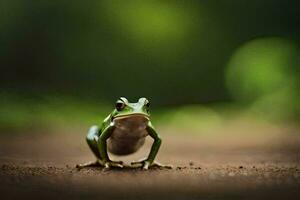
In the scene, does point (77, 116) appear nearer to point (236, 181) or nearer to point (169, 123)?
point (169, 123)

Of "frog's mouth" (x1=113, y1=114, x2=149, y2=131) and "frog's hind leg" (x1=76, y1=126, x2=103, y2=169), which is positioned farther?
"frog's hind leg" (x1=76, y1=126, x2=103, y2=169)

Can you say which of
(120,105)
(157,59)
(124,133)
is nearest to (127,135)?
(124,133)

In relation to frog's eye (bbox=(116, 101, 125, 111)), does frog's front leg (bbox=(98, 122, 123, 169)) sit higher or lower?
lower

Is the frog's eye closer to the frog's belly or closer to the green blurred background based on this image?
the frog's belly

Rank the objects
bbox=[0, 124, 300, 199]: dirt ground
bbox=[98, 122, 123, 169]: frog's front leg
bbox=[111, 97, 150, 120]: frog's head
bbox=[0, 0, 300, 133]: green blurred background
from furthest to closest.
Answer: bbox=[0, 0, 300, 133]: green blurred background < bbox=[98, 122, 123, 169]: frog's front leg < bbox=[111, 97, 150, 120]: frog's head < bbox=[0, 124, 300, 199]: dirt ground

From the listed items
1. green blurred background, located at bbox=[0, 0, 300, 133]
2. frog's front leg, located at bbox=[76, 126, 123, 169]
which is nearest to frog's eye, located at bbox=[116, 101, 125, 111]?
frog's front leg, located at bbox=[76, 126, 123, 169]

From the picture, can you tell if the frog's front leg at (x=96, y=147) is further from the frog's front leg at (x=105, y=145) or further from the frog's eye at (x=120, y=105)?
the frog's eye at (x=120, y=105)

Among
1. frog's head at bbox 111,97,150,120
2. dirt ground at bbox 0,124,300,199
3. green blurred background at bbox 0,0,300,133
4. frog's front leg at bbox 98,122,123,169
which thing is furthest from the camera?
green blurred background at bbox 0,0,300,133
